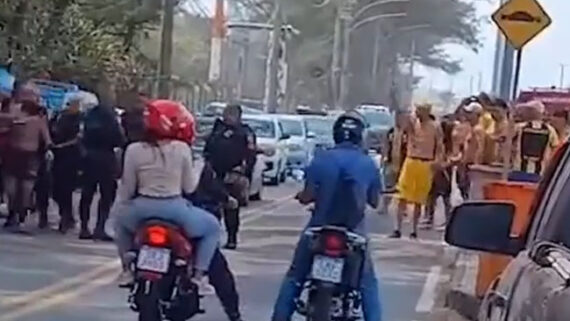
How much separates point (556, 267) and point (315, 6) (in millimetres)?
80504

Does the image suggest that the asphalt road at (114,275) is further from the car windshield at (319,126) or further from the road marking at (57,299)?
the car windshield at (319,126)

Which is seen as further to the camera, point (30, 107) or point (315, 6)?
point (315, 6)

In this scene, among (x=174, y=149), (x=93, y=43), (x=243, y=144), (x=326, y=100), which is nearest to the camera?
(x=174, y=149)

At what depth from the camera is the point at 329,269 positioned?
1039 centimetres

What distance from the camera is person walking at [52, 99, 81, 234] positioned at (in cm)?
1956

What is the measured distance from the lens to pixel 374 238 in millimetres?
22266

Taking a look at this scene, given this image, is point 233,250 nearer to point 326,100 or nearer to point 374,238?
point 374,238

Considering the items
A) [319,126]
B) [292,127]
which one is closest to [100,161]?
[292,127]

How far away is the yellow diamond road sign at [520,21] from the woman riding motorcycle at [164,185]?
24.1 ft

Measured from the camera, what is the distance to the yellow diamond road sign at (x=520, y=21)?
17.3 meters

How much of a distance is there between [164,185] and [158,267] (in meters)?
0.55

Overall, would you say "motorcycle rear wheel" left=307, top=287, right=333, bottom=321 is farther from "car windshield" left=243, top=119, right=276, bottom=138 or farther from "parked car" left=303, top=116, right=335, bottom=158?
"parked car" left=303, top=116, right=335, bottom=158

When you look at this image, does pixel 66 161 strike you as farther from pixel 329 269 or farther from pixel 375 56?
pixel 375 56

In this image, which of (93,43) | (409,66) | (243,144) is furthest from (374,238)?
(409,66)
